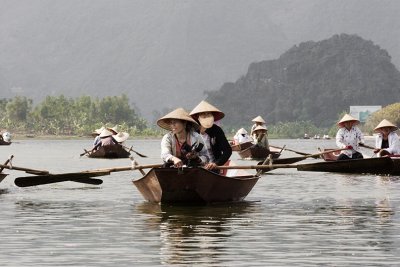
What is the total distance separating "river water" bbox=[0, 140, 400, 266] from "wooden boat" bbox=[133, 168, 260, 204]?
22 cm

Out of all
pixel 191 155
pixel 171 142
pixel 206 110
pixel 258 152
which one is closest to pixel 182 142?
pixel 171 142

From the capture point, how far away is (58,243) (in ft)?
43.1

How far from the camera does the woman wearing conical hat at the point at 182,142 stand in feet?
57.3

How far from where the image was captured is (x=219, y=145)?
18547mm

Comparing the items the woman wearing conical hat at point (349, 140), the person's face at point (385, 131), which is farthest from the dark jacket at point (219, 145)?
the woman wearing conical hat at point (349, 140)

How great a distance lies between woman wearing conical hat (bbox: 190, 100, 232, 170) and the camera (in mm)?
18406

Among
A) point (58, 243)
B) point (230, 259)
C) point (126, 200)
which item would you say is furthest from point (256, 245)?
point (126, 200)

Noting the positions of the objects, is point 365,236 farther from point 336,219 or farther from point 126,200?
point 126,200

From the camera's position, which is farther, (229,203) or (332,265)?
(229,203)

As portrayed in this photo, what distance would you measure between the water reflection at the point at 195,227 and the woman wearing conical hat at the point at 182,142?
0.92 m

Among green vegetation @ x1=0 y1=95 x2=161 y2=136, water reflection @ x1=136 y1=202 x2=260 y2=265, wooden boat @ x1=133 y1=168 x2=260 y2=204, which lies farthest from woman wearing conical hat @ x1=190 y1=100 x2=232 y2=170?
green vegetation @ x1=0 y1=95 x2=161 y2=136

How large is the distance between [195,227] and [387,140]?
14009 mm

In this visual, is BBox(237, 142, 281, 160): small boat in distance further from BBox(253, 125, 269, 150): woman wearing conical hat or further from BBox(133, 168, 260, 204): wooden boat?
BBox(133, 168, 260, 204): wooden boat

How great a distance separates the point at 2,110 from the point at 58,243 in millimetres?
158936
